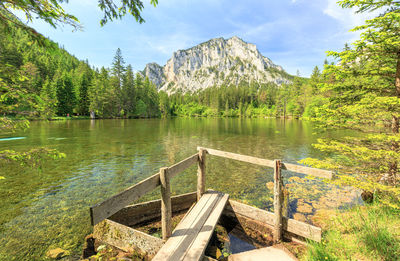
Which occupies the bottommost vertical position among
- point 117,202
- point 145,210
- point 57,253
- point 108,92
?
point 57,253

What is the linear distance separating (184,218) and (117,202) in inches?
104

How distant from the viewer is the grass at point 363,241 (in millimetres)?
3768

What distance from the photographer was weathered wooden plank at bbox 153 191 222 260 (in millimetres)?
A: 3783

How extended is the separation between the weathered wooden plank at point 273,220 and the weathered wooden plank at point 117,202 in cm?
355

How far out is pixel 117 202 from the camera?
3.21m

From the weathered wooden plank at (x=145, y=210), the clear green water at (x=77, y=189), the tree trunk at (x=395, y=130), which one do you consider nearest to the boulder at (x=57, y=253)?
the clear green water at (x=77, y=189)

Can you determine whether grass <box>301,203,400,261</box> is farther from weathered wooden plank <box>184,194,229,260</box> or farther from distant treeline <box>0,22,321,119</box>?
distant treeline <box>0,22,321,119</box>

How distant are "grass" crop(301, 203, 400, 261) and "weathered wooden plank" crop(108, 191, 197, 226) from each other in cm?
415

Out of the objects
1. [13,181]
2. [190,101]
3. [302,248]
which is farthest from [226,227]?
[190,101]

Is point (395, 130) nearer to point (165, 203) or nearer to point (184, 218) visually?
point (184, 218)

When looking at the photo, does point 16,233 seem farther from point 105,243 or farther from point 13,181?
point 13,181

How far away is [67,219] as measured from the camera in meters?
6.54

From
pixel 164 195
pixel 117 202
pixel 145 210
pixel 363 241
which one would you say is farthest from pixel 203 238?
pixel 363 241

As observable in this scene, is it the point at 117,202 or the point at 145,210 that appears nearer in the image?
the point at 117,202
